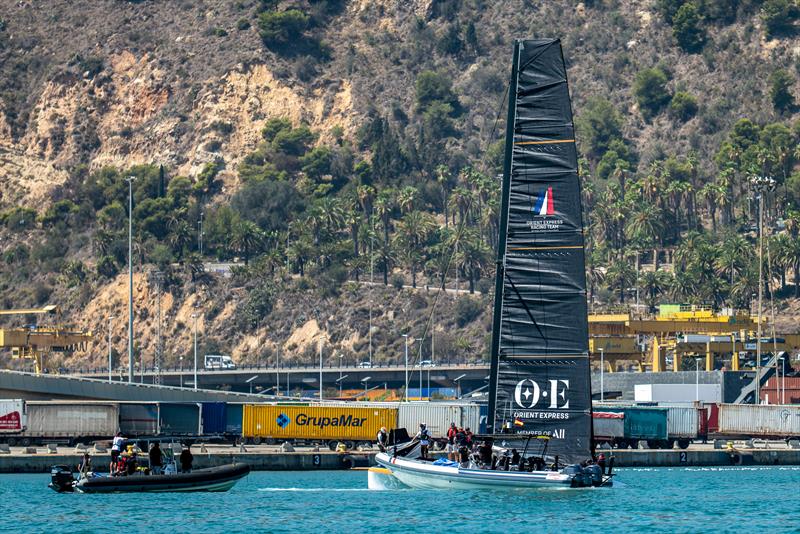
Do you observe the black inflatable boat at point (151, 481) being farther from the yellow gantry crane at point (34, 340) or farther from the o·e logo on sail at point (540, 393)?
the yellow gantry crane at point (34, 340)

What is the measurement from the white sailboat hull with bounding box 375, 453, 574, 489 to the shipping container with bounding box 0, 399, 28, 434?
116 feet

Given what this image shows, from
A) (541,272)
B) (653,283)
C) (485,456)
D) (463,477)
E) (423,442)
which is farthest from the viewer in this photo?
(653,283)

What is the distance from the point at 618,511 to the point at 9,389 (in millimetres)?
58050

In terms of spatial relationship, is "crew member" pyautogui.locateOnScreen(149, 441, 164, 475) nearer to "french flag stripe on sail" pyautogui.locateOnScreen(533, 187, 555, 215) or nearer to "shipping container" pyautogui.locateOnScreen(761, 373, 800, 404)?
"french flag stripe on sail" pyautogui.locateOnScreen(533, 187, 555, 215)

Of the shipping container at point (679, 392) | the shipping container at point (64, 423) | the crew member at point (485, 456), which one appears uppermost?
the shipping container at point (679, 392)

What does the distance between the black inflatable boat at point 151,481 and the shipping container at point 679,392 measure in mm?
76199

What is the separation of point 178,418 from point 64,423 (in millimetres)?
6206

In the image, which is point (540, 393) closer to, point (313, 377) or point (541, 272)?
point (541, 272)

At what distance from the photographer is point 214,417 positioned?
92875 millimetres

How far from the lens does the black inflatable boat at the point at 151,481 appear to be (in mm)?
63688

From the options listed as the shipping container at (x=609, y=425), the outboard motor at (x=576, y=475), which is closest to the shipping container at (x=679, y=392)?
the shipping container at (x=609, y=425)

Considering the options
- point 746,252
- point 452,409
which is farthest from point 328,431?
point 746,252

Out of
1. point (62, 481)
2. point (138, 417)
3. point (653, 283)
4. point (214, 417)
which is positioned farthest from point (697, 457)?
point (653, 283)

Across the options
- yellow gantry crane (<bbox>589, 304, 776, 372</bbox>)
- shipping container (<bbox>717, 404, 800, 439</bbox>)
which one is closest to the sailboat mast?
shipping container (<bbox>717, 404, 800, 439</bbox>)
